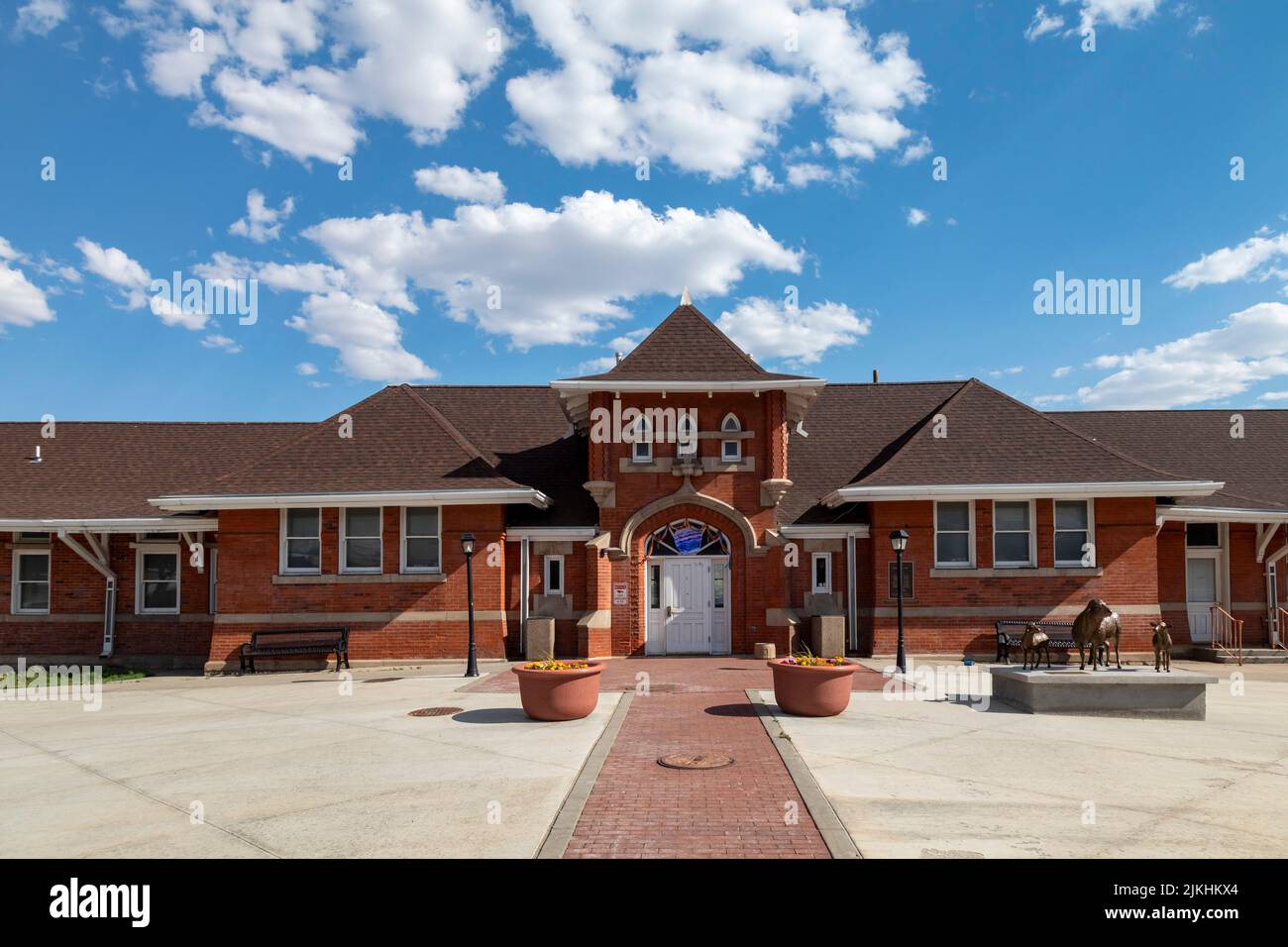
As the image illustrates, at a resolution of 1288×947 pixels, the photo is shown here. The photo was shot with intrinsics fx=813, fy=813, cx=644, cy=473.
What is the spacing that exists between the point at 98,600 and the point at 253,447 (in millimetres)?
5856

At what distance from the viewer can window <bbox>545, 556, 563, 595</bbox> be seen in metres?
19.8

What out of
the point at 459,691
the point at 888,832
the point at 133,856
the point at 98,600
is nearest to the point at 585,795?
the point at 888,832

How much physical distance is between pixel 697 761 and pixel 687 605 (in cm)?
1061

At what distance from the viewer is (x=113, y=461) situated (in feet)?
77.4

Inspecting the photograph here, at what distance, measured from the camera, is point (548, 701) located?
37.1 feet

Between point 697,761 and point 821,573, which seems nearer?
point 697,761

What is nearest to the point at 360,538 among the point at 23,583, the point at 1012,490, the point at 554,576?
the point at 554,576

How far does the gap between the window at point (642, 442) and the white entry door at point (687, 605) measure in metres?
2.55

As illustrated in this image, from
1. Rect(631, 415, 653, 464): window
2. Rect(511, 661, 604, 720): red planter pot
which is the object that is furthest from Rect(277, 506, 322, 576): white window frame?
Rect(511, 661, 604, 720): red planter pot

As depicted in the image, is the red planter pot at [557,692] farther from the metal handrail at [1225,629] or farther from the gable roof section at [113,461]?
the metal handrail at [1225,629]

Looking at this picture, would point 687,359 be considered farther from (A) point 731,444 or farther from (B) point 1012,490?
(B) point 1012,490

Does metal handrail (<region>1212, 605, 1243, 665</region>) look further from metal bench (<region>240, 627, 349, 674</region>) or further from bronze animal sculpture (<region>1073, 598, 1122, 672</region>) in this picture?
metal bench (<region>240, 627, 349, 674</region>)

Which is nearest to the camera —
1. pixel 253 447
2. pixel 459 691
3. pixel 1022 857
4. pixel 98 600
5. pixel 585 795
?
pixel 1022 857

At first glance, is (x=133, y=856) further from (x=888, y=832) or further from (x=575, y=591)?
(x=575, y=591)
